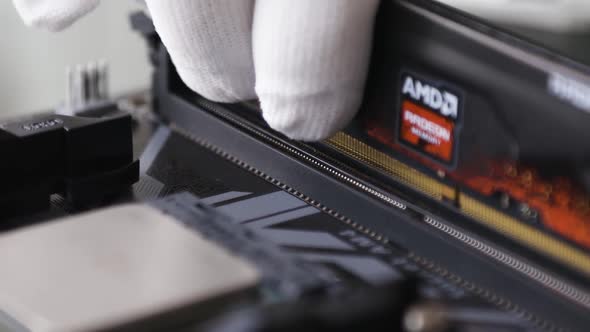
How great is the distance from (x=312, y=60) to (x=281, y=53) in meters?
0.02

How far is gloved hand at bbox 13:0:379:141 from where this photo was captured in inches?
30.5

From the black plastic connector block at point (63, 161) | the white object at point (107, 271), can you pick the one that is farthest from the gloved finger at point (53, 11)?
the white object at point (107, 271)

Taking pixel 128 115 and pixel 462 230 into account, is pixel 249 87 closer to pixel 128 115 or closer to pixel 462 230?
pixel 128 115

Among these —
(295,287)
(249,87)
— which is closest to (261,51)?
(249,87)

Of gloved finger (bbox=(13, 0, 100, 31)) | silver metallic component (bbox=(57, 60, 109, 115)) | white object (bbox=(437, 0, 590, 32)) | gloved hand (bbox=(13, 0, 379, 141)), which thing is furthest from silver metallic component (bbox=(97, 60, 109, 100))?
white object (bbox=(437, 0, 590, 32))

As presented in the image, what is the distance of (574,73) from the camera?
69cm

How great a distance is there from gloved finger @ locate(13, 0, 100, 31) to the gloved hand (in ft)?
0.40

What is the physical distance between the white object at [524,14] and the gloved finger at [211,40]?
167 millimetres

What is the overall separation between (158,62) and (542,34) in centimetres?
39

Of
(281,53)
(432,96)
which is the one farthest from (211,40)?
(432,96)

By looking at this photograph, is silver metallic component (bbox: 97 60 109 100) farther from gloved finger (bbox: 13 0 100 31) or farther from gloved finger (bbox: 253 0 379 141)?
gloved finger (bbox: 253 0 379 141)

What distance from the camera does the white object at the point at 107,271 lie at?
2.20 ft

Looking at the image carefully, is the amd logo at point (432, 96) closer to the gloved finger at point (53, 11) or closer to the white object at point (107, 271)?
the white object at point (107, 271)

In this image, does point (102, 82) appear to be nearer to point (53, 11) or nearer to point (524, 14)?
point (53, 11)
